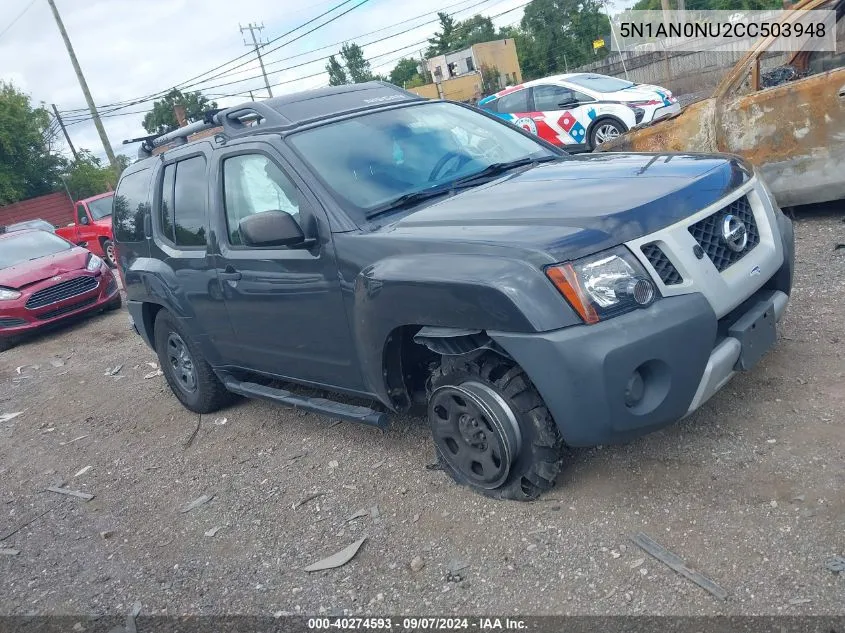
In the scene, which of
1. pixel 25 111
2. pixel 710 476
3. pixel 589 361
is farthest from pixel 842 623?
pixel 25 111

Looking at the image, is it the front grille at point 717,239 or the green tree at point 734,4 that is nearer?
the front grille at point 717,239

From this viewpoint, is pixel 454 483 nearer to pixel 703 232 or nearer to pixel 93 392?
pixel 703 232

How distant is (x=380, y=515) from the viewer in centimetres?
345

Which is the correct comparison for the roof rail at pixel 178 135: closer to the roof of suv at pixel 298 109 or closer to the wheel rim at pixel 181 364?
the roof of suv at pixel 298 109

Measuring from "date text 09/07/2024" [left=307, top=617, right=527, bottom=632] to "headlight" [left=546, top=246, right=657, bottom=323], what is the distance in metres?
1.13

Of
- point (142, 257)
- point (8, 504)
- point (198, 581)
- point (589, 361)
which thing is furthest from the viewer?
point (142, 257)

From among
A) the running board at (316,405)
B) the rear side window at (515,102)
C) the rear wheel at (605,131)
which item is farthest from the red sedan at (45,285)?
the rear wheel at (605,131)

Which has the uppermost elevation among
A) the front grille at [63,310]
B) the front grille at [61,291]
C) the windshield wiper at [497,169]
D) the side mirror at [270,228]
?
the side mirror at [270,228]

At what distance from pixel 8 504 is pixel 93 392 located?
2218mm

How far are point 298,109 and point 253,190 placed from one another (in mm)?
590

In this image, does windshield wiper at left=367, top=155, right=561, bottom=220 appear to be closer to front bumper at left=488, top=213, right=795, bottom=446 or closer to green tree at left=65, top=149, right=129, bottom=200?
front bumper at left=488, top=213, right=795, bottom=446

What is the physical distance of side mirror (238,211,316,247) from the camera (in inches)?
133

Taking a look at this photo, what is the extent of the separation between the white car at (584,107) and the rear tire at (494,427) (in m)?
9.21

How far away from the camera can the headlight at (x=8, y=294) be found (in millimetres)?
9508
